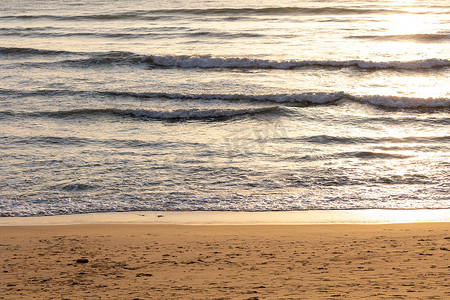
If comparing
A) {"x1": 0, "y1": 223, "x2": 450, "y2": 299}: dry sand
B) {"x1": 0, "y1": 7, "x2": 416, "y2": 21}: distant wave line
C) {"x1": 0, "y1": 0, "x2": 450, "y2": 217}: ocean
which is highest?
{"x1": 0, "y1": 7, "x2": 416, "y2": 21}: distant wave line

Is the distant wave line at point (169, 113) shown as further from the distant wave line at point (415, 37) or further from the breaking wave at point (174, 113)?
the distant wave line at point (415, 37)

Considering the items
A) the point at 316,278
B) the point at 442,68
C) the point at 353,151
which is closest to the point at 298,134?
the point at 353,151

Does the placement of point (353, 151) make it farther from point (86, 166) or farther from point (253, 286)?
point (253, 286)

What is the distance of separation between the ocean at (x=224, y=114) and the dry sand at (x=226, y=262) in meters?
1.18

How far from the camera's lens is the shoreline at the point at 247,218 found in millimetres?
7473

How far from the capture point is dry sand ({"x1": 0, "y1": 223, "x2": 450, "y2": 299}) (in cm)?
482

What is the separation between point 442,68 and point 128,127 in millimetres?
11808

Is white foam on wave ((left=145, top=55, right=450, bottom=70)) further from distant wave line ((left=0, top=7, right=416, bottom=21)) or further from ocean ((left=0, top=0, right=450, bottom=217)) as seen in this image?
distant wave line ((left=0, top=7, right=416, bottom=21))

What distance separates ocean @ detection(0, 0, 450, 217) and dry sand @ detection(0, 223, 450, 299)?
118 cm

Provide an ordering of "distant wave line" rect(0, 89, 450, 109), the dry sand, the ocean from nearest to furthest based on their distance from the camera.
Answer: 1. the dry sand
2. the ocean
3. "distant wave line" rect(0, 89, 450, 109)

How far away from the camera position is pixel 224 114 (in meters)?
14.2

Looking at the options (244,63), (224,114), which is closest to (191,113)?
(224,114)

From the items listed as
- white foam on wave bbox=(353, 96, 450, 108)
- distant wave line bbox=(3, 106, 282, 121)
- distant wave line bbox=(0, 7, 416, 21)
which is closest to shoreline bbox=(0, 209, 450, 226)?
distant wave line bbox=(3, 106, 282, 121)

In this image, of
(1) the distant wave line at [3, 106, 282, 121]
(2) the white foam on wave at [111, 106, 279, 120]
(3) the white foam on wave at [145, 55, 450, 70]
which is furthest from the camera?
(3) the white foam on wave at [145, 55, 450, 70]
